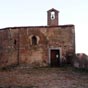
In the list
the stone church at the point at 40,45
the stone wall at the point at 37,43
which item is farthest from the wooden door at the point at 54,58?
the stone wall at the point at 37,43

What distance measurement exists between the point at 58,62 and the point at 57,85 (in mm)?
13046

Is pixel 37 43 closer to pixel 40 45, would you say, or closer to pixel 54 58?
pixel 40 45

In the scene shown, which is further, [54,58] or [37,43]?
[37,43]

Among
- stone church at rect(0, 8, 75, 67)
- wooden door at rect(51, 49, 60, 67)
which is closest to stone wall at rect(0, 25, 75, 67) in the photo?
stone church at rect(0, 8, 75, 67)

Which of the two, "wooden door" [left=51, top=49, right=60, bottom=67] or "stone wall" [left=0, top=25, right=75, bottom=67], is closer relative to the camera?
"stone wall" [left=0, top=25, right=75, bottom=67]

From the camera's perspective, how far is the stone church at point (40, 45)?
1147 inches

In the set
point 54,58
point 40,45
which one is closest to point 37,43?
point 40,45

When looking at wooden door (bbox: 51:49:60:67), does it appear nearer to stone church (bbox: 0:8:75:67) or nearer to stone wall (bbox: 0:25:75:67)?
stone church (bbox: 0:8:75:67)

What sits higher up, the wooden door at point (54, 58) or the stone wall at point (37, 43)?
the stone wall at point (37, 43)

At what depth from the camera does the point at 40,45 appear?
97.1ft

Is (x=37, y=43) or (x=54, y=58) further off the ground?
(x=37, y=43)

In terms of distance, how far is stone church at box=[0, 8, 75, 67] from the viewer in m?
29.1

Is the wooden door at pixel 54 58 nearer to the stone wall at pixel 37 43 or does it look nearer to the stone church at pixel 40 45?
the stone church at pixel 40 45

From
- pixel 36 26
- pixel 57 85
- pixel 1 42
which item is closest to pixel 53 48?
pixel 36 26
